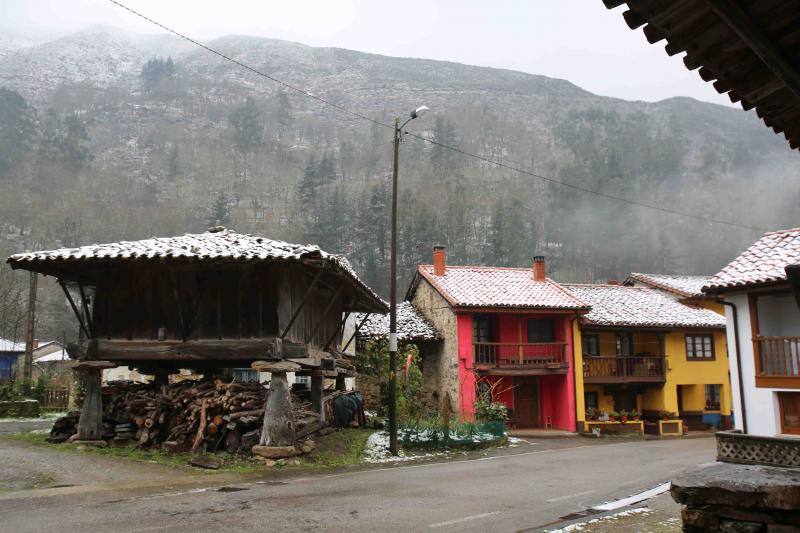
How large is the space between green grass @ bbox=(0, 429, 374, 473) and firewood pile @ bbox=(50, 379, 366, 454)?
308 millimetres

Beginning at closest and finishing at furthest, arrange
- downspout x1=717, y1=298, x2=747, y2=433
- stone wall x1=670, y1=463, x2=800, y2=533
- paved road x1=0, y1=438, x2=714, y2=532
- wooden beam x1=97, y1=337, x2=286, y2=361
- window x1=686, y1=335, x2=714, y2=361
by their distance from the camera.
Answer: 1. stone wall x1=670, y1=463, x2=800, y2=533
2. paved road x1=0, y1=438, x2=714, y2=532
3. wooden beam x1=97, y1=337, x2=286, y2=361
4. downspout x1=717, y1=298, x2=747, y2=433
5. window x1=686, y1=335, x2=714, y2=361

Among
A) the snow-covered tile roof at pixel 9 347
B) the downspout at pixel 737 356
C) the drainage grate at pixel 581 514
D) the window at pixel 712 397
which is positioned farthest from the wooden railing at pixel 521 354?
the snow-covered tile roof at pixel 9 347

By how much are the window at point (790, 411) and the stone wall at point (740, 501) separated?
11.5m

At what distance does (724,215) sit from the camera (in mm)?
115438

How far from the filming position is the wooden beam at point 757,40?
323cm

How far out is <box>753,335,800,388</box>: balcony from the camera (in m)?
16.6

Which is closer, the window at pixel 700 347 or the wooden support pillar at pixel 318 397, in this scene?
the wooden support pillar at pixel 318 397

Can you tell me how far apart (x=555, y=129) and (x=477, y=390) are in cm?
12027

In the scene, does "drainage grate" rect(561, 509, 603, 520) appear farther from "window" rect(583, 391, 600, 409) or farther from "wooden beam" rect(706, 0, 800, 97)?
"window" rect(583, 391, 600, 409)

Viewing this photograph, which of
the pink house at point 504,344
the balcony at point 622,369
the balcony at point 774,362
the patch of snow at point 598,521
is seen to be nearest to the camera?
the patch of snow at point 598,521

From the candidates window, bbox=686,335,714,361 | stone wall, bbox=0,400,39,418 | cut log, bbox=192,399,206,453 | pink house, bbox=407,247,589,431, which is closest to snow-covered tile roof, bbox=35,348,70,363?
stone wall, bbox=0,400,39,418

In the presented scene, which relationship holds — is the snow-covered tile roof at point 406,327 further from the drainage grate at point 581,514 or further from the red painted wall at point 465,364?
the drainage grate at point 581,514

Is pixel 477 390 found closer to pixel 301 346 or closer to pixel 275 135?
pixel 301 346

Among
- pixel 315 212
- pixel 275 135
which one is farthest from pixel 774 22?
pixel 275 135
